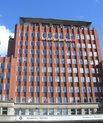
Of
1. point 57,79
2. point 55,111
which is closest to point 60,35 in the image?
point 57,79

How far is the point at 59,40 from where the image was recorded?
10638cm

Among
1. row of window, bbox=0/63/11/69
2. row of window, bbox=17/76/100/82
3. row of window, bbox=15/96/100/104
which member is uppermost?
row of window, bbox=0/63/11/69

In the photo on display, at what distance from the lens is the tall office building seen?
90500 mm

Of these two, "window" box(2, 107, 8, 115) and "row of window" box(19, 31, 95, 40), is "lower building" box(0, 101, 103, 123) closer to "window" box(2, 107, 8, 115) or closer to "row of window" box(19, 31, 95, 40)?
"window" box(2, 107, 8, 115)

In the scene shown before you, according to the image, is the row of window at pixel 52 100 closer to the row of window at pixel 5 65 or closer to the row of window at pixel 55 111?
the row of window at pixel 55 111

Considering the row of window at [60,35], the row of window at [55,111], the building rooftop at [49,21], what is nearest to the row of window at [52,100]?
the row of window at [55,111]

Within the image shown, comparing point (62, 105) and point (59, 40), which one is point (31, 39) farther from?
point (62, 105)

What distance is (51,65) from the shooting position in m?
101

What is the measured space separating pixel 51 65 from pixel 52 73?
368cm

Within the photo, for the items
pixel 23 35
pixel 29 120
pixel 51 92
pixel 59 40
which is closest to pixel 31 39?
pixel 23 35

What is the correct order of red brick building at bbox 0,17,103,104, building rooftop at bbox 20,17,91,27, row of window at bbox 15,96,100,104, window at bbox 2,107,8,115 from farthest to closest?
building rooftop at bbox 20,17,91,27 < red brick building at bbox 0,17,103,104 < row of window at bbox 15,96,100,104 < window at bbox 2,107,8,115

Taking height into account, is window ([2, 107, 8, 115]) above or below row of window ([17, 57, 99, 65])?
below

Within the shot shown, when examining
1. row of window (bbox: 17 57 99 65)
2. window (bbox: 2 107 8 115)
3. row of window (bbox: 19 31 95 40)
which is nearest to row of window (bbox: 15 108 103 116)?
window (bbox: 2 107 8 115)

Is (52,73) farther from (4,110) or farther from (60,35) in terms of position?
(4,110)
